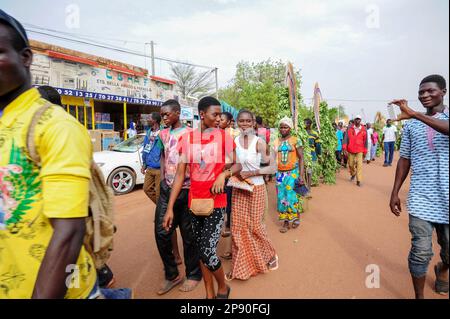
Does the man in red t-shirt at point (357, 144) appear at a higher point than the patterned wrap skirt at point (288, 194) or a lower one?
higher

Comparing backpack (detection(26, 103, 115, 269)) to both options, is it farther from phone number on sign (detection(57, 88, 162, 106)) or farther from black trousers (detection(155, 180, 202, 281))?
phone number on sign (detection(57, 88, 162, 106))

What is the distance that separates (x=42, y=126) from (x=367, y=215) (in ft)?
17.7

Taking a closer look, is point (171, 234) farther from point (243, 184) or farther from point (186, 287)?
point (243, 184)

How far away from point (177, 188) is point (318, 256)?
2109 mm

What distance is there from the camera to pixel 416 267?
2234mm

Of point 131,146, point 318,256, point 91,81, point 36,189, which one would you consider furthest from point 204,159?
point 91,81

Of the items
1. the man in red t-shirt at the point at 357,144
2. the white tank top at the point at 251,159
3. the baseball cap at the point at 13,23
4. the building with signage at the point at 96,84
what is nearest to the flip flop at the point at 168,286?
the white tank top at the point at 251,159

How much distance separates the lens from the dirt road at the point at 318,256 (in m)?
2.76

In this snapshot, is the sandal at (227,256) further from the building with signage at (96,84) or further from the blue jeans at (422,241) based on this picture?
the building with signage at (96,84)

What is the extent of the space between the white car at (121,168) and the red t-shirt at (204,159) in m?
4.50

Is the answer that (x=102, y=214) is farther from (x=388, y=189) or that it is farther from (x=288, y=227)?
(x=388, y=189)

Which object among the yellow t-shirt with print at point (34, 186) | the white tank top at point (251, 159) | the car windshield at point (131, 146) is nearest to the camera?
the yellow t-shirt with print at point (34, 186)

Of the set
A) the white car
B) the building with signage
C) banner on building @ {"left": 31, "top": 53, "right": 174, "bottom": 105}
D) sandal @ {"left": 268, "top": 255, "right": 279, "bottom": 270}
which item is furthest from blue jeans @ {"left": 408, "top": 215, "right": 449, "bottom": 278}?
banner on building @ {"left": 31, "top": 53, "right": 174, "bottom": 105}
